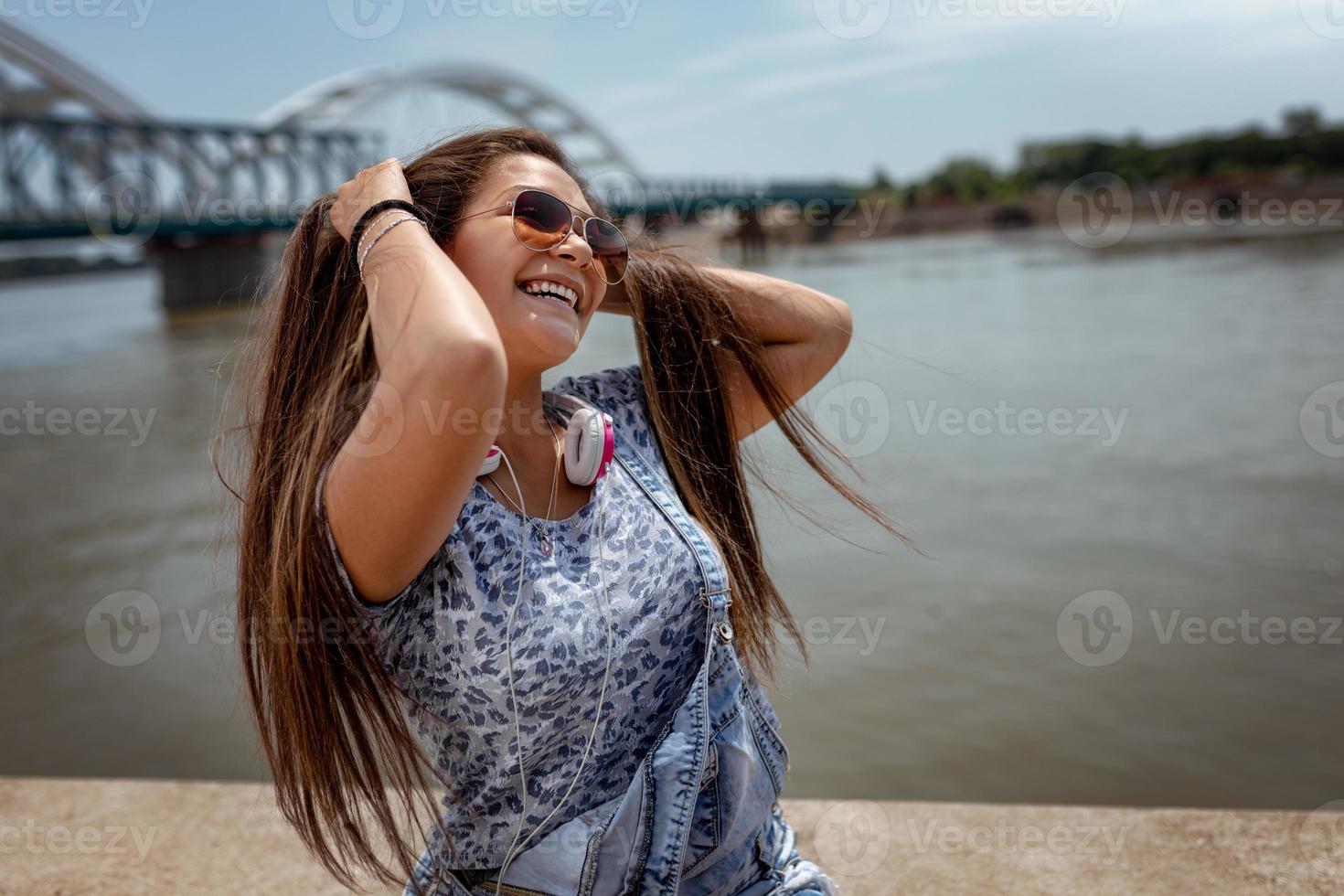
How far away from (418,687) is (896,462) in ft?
31.8

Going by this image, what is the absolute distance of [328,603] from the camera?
156 centimetres

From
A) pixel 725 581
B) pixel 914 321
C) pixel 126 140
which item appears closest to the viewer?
pixel 725 581

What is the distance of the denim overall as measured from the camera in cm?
160

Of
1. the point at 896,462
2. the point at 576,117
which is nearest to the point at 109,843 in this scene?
the point at 896,462

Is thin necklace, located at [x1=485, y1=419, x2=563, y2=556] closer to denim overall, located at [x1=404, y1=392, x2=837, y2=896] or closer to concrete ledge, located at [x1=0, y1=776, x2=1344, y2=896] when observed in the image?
denim overall, located at [x1=404, y1=392, x2=837, y2=896]

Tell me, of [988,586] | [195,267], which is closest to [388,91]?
[195,267]

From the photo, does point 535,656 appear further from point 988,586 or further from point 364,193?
point 988,586

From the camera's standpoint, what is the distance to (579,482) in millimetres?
1800

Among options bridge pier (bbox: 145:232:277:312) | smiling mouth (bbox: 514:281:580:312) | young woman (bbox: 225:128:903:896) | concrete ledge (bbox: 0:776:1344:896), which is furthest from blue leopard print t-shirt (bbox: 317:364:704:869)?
bridge pier (bbox: 145:232:277:312)

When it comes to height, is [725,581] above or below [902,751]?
above

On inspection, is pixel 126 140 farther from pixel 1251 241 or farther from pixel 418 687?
pixel 418 687

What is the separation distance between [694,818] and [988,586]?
5900mm

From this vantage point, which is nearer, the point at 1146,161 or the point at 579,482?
the point at 579,482

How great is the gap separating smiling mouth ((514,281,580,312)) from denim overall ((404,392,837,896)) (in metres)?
0.32
